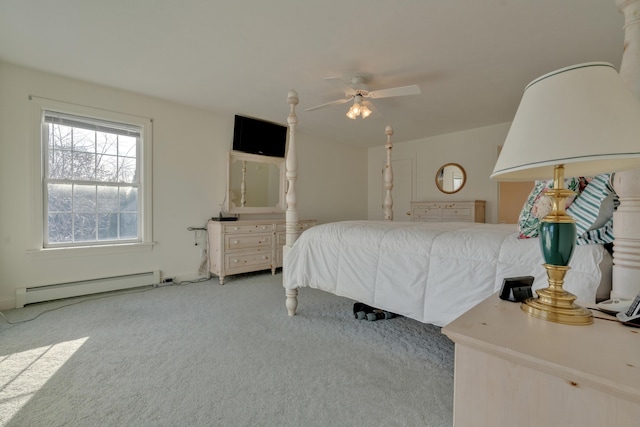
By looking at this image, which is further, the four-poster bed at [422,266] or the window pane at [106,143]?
the window pane at [106,143]

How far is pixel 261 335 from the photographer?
2.03m

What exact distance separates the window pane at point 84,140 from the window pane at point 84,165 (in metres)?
0.06

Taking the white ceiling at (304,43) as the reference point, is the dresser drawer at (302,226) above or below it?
below

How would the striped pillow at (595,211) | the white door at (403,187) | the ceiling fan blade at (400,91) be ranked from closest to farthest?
the striped pillow at (595,211)
the ceiling fan blade at (400,91)
the white door at (403,187)

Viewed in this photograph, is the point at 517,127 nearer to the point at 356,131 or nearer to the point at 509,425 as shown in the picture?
the point at 509,425

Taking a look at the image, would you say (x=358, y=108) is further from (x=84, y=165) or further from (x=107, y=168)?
(x=84, y=165)

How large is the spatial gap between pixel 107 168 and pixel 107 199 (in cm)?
36

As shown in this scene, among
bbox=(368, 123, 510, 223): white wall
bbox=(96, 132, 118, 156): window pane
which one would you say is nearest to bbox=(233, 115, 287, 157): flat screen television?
bbox=(96, 132, 118, 156): window pane

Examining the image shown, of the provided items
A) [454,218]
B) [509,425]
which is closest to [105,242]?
[509,425]

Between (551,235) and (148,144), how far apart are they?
12.7ft

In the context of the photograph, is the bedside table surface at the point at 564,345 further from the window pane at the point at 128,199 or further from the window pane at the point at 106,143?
the window pane at the point at 106,143

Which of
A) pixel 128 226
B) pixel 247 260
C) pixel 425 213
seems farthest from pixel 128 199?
pixel 425 213

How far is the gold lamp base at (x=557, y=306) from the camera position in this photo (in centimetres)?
67

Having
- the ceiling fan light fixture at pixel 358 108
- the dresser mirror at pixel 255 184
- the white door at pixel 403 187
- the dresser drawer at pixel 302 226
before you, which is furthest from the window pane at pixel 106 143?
the white door at pixel 403 187
